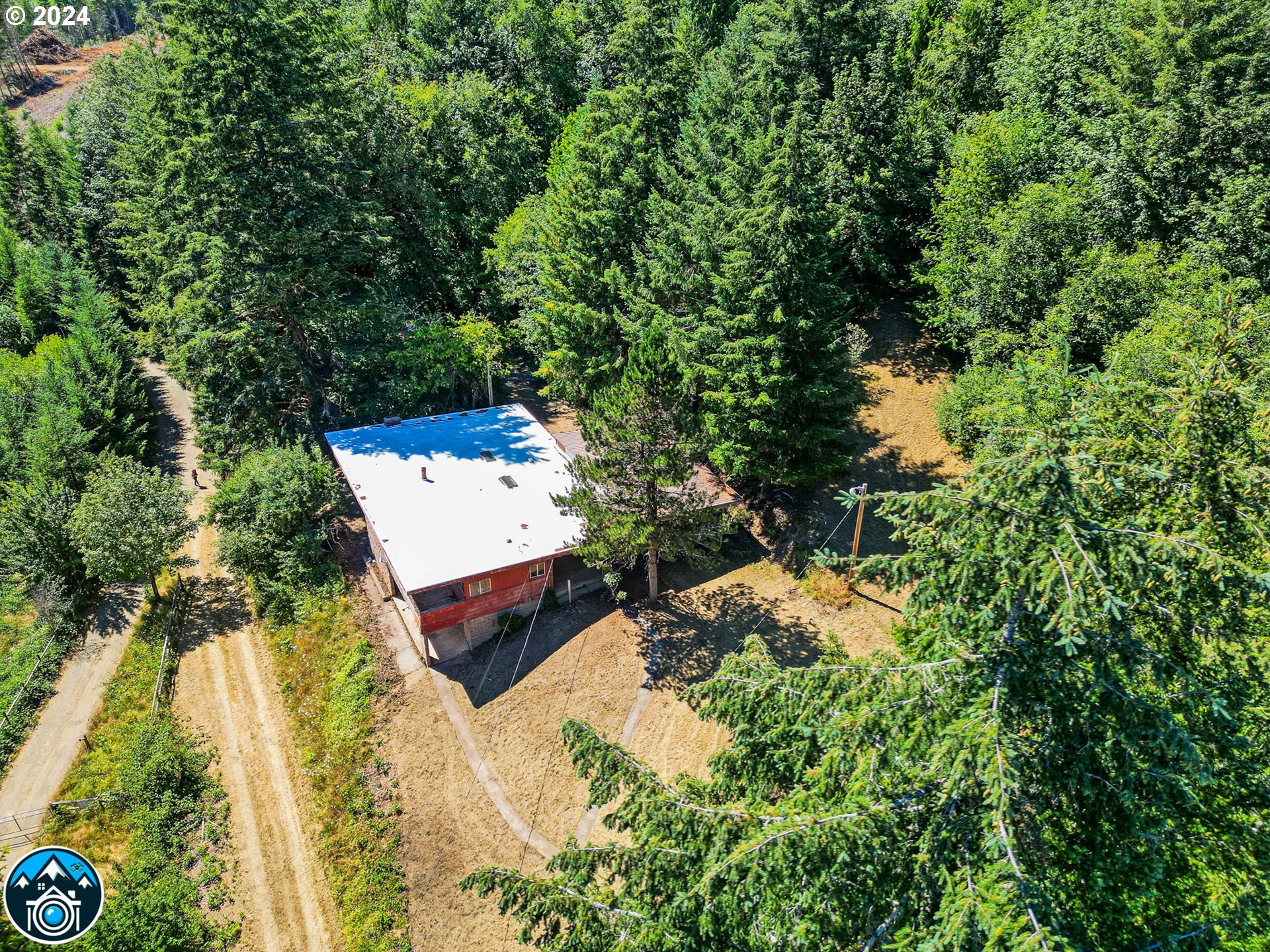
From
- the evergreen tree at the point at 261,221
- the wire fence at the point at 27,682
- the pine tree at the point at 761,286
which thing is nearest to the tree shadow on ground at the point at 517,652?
the pine tree at the point at 761,286

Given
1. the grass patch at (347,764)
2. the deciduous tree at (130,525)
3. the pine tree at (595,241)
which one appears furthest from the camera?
the pine tree at (595,241)

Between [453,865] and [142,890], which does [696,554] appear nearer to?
[453,865]

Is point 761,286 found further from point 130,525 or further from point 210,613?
point 130,525

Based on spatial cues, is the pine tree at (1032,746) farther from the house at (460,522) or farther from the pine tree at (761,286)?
the pine tree at (761,286)

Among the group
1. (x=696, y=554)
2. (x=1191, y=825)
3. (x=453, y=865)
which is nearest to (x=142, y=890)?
(x=453, y=865)

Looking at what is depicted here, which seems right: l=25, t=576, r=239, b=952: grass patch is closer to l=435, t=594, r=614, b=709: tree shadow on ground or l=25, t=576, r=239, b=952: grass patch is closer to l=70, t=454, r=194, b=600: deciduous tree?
l=70, t=454, r=194, b=600: deciduous tree

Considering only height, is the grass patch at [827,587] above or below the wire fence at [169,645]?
above

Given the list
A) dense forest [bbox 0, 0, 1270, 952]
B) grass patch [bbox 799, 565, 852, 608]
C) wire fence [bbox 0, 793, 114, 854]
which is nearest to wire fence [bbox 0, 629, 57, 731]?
dense forest [bbox 0, 0, 1270, 952]
